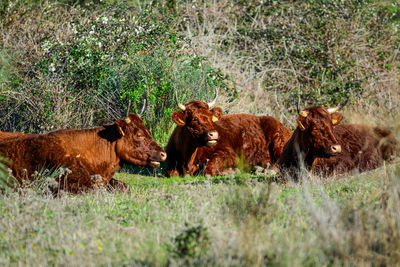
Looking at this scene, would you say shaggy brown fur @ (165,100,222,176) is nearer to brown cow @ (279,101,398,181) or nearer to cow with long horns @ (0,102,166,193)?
cow with long horns @ (0,102,166,193)

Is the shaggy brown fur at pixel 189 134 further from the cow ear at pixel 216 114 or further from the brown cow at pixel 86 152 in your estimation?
the brown cow at pixel 86 152

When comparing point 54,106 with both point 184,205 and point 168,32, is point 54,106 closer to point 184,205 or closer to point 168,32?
point 168,32

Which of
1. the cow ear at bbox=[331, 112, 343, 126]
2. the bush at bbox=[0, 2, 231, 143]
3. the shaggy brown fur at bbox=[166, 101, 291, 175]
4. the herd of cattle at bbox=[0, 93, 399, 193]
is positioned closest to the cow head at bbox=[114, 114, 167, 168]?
the herd of cattle at bbox=[0, 93, 399, 193]

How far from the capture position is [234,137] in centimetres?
1134

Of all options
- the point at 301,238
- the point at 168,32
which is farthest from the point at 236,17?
the point at 301,238

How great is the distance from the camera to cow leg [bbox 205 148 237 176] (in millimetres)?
10609

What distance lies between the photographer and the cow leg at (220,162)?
10609mm

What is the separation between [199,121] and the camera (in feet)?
33.1

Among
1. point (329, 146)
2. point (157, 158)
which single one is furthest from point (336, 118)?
point (157, 158)

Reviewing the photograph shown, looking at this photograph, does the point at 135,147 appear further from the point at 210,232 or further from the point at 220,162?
the point at 210,232

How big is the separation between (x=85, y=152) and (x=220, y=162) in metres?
2.99

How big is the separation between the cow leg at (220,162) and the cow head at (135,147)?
190 centimetres

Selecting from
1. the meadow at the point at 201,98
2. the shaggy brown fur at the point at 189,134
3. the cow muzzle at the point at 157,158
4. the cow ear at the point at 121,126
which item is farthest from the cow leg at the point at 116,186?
the shaggy brown fur at the point at 189,134

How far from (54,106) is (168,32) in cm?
330
